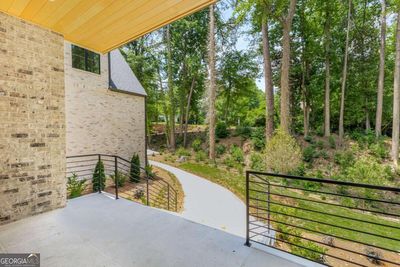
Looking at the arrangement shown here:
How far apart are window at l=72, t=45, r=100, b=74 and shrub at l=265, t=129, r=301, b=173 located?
7.46 meters

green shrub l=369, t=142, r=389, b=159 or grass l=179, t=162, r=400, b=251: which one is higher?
green shrub l=369, t=142, r=389, b=159

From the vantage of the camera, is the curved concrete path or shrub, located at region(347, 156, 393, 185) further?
shrub, located at region(347, 156, 393, 185)

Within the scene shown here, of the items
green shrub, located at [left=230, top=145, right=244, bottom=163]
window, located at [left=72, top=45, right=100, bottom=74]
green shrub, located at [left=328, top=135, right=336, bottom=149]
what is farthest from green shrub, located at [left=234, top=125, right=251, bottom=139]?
window, located at [left=72, top=45, right=100, bottom=74]

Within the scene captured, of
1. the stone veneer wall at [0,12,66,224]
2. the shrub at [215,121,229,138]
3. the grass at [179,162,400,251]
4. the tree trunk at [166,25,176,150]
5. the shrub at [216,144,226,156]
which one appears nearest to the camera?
the stone veneer wall at [0,12,66,224]

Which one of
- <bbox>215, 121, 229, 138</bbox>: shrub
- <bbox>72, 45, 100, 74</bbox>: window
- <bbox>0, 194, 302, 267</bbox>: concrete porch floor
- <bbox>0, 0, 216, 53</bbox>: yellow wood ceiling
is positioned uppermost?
<bbox>72, 45, 100, 74</bbox>: window

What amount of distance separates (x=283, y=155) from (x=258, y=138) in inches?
209

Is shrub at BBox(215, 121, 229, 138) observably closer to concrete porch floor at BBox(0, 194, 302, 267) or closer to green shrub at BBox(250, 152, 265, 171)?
green shrub at BBox(250, 152, 265, 171)

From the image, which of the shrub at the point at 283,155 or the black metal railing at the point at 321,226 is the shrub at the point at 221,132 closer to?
the shrub at the point at 283,155

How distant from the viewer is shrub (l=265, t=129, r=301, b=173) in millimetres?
8109

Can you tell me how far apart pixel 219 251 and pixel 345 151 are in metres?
11.5

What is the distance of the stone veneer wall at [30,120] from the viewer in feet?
9.21

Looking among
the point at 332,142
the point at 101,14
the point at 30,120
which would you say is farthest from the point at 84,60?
the point at 332,142

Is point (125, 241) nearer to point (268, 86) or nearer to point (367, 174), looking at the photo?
point (367, 174)

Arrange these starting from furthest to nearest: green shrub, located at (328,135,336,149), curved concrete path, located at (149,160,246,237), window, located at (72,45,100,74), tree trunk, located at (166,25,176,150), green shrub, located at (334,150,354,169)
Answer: tree trunk, located at (166,25,176,150), green shrub, located at (328,135,336,149), green shrub, located at (334,150,354,169), window, located at (72,45,100,74), curved concrete path, located at (149,160,246,237)
